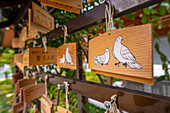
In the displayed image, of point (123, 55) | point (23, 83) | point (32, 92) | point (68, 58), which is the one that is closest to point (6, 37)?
point (23, 83)

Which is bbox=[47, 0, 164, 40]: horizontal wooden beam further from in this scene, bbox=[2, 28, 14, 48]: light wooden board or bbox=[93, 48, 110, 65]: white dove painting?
bbox=[2, 28, 14, 48]: light wooden board

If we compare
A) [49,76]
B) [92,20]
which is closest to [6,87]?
[49,76]

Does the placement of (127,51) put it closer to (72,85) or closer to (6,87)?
(72,85)

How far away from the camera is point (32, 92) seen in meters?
0.71

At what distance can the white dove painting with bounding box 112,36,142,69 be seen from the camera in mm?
233

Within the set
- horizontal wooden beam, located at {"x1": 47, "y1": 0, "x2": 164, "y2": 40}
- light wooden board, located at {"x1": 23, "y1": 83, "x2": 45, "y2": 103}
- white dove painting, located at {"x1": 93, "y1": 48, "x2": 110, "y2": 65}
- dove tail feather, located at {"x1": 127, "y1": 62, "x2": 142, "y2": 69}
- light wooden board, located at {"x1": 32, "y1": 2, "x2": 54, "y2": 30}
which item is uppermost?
light wooden board, located at {"x1": 32, "y1": 2, "x2": 54, "y2": 30}

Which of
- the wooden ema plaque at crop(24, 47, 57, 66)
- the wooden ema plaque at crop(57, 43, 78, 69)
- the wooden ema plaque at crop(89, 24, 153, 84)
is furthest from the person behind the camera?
the wooden ema plaque at crop(24, 47, 57, 66)

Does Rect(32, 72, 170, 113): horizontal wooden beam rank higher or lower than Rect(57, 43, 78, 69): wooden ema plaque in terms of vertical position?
lower

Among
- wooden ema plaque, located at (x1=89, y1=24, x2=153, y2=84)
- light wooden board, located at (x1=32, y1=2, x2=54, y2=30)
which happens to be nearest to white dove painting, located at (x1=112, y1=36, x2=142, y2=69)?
wooden ema plaque, located at (x1=89, y1=24, x2=153, y2=84)

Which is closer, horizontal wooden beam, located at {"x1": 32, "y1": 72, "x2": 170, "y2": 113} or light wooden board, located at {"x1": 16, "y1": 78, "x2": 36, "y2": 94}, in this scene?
horizontal wooden beam, located at {"x1": 32, "y1": 72, "x2": 170, "y2": 113}

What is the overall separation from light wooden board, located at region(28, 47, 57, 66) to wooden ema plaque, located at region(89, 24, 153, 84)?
46 cm

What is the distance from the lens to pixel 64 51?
51cm

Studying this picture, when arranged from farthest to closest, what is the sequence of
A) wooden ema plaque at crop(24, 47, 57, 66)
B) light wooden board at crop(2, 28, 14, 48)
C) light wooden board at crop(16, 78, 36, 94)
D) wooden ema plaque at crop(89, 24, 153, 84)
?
light wooden board at crop(2, 28, 14, 48), light wooden board at crop(16, 78, 36, 94), wooden ema plaque at crop(24, 47, 57, 66), wooden ema plaque at crop(89, 24, 153, 84)

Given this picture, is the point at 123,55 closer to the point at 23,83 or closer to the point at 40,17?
the point at 40,17
